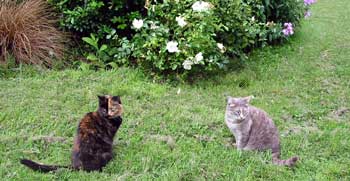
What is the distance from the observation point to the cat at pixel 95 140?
109 inches

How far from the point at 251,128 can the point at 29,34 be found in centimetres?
298

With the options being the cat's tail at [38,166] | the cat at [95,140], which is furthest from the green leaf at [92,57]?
the cat's tail at [38,166]

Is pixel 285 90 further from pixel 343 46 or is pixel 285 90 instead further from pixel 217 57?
pixel 343 46

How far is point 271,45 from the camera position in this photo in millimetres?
6090

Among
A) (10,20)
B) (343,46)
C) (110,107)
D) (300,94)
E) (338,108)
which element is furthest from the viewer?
(343,46)

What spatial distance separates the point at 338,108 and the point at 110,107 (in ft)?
7.46

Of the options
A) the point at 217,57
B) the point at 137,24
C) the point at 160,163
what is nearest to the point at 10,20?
the point at 137,24

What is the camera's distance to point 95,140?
2.82m

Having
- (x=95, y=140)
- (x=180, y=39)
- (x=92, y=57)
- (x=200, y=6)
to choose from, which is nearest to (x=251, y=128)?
(x=95, y=140)

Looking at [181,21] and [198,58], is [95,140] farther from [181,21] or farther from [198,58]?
[181,21]

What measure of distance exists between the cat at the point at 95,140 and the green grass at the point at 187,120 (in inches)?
2.4

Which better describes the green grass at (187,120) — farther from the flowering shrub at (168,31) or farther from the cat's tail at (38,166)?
the flowering shrub at (168,31)

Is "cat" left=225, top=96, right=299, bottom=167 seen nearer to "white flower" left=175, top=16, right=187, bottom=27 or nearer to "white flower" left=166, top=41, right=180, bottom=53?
"white flower" left=166, top=41, right=180, bottom=53

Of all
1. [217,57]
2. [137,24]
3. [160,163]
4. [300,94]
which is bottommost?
[160,163]
